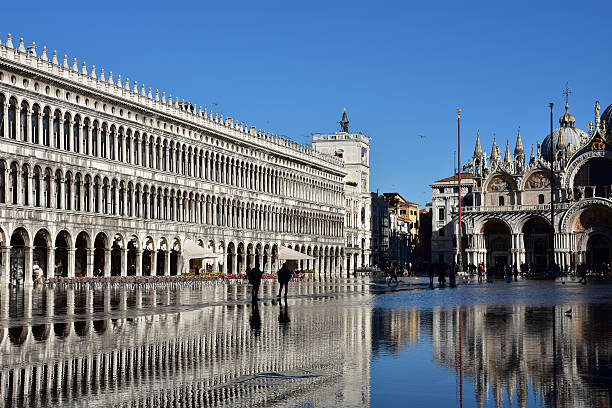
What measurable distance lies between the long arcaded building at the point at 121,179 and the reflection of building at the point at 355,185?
22824 mm

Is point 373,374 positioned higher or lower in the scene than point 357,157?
lower

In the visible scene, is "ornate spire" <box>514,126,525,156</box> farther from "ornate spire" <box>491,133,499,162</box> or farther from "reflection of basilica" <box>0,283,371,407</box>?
"reflection of basilica" <box>0,283,371,407</box>

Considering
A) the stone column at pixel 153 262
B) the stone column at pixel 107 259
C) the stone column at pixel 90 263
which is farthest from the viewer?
the stone column at pixel 153 262

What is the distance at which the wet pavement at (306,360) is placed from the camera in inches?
400

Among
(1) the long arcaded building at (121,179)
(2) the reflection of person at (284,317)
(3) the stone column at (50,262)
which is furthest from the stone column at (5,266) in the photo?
(2) the reflection of person at (284,317)

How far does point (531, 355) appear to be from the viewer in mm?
13984

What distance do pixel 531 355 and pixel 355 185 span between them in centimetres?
10524

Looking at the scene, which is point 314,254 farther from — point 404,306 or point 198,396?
point 198,396

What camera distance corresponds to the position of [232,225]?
261 feet

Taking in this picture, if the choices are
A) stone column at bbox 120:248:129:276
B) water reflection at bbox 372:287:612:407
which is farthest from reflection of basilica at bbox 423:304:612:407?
stone column at bbox 120:248:129:276

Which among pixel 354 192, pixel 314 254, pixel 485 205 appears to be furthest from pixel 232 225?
pixel 485 205

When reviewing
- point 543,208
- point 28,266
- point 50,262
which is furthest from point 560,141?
point 28,266

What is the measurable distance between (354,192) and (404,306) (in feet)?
293

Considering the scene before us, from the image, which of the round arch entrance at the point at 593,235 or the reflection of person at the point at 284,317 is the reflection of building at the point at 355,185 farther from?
the reflection of person at the point at 284,317
